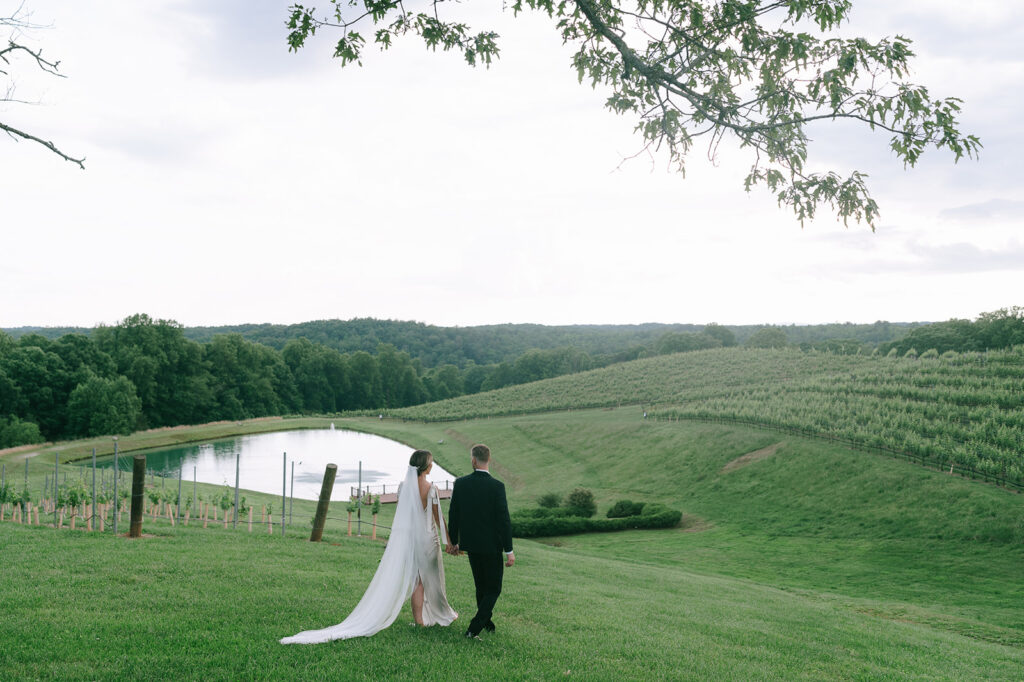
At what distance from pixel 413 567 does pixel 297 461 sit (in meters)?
Answer: 51.2

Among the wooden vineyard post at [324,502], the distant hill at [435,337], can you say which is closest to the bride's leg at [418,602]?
the wooden vineyard post at [324,502]

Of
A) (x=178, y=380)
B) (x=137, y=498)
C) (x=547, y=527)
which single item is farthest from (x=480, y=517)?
(x=178, y=380)

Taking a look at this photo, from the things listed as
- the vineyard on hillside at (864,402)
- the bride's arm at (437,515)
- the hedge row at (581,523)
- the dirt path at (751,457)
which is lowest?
the hedge row at (581,523)

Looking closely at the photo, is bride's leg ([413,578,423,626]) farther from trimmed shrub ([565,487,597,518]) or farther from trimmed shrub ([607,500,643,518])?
trimmed shrub ([607,500,643,518])

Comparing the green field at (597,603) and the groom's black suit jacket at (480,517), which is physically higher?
A: the groom's black suit jacket at (480,517)

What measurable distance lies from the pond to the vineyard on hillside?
54.7ft

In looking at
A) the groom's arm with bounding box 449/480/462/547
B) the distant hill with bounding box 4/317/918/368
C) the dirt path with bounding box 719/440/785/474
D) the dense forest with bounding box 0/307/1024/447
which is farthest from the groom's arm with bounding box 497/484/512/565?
the distant hill with bounding box 4/317/918/368

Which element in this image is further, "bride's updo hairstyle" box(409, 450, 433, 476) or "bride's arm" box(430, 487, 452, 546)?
"bride's arm" box(430, 487, 452, 546)

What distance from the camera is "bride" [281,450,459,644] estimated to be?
24.6 feet

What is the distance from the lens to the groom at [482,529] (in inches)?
290

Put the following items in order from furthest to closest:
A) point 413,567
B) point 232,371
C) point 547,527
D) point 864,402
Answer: point 232,371 < point 864,402 < point 547,527 < point 413,567

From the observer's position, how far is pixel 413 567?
25.0 feet

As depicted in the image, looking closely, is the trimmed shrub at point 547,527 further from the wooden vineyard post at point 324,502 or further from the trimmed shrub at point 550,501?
the wooden vineyard post at point 324,502

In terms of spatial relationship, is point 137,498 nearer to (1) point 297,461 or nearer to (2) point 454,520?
(2) point 454,520
